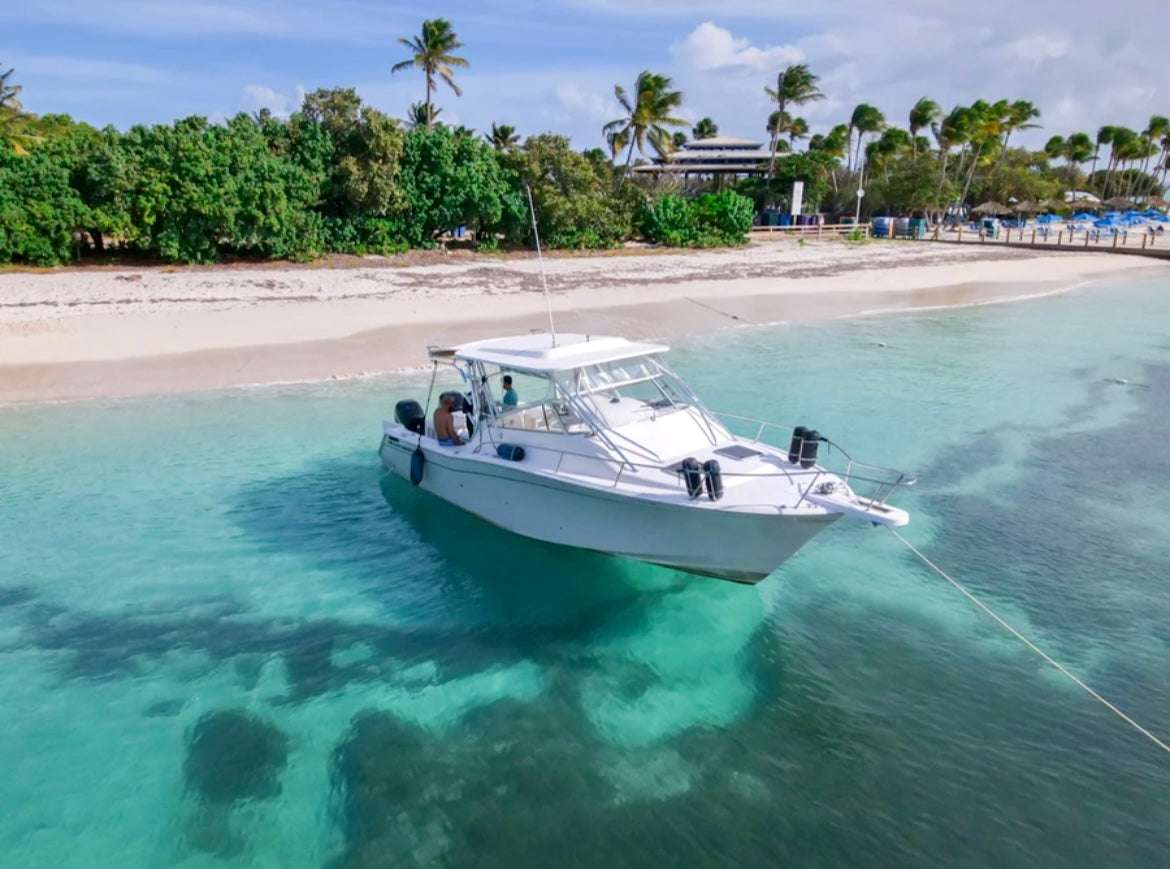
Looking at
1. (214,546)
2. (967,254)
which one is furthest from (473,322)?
(967,254)

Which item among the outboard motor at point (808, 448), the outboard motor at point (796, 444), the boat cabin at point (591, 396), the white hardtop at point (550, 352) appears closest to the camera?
the outboard motor at point (808, 448)

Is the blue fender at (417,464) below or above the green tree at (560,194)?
below

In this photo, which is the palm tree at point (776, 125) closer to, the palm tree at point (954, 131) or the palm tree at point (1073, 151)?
the palm tree at point (954, 131)

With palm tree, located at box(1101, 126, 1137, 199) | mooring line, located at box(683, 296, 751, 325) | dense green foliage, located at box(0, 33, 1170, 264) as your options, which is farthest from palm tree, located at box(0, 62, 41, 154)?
palm tree, located at box(1101, 126, 1137, 199)

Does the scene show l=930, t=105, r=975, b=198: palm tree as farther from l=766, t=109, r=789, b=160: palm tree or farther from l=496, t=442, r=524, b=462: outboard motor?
l=496, t=442, r=524, b=462: outboard motor

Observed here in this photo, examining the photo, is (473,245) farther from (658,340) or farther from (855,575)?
(855,575)

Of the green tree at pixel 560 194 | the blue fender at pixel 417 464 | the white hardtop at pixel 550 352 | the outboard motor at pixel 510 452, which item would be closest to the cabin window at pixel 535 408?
the white hardtop at pixel 550 352

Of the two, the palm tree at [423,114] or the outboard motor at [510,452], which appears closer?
the outboard motor at [510,452]
